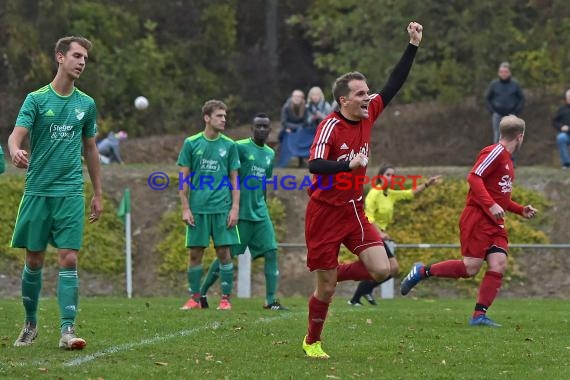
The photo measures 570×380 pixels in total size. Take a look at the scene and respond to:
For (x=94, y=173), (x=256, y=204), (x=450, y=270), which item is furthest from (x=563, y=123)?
(x=94, y=173)

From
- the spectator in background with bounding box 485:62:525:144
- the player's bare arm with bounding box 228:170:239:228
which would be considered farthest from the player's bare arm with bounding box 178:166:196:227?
the spectator in background with bounding box 485:62:525:144

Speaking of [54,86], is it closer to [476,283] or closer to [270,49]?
[476,283]

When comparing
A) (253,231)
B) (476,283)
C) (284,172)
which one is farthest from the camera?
(284,172)

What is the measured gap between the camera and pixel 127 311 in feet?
44.9

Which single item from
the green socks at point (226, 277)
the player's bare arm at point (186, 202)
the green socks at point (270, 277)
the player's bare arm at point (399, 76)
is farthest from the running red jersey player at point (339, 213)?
the green socks at point (270, 277)

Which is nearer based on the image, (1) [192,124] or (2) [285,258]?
(2) [285,258]

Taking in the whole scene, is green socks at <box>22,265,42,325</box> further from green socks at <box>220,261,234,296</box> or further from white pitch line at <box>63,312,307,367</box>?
green socks at <box>220,261,234,296</box>

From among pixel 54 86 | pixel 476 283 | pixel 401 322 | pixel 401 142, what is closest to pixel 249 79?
pixel 401 142

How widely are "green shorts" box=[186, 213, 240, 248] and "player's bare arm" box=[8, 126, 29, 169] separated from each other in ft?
17.4

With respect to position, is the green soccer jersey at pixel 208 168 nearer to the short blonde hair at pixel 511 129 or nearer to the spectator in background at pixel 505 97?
the short blonde hair at pixel 511 129

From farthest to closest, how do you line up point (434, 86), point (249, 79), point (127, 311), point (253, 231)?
1. point (249, 79)
2. point (434, 86)
3. point (253, 231)
4. point (127, 311)

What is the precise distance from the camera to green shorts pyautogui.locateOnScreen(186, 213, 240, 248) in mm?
14086

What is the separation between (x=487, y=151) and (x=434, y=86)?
922 inches

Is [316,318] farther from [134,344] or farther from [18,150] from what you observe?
[18,150]
